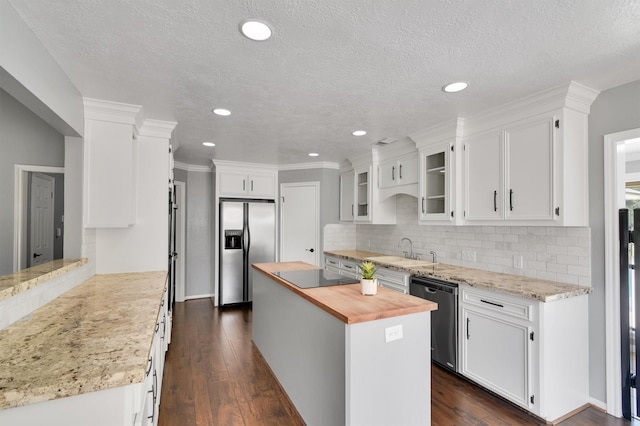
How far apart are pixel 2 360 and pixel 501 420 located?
9.25 feet

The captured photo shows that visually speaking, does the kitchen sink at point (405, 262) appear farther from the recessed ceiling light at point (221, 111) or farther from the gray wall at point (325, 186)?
the recessed ceiling light at point (221, 111)

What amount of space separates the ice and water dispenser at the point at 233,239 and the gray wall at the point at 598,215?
4341 mm

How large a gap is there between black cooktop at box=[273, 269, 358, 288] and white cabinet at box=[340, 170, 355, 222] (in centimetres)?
216

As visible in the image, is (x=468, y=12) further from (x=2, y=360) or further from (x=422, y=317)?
(x=2, y=360)

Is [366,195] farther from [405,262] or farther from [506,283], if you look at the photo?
[506,283]

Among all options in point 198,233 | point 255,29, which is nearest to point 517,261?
point 255,29

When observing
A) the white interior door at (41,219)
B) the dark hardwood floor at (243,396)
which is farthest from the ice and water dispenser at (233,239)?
the white interior door at (41,219)

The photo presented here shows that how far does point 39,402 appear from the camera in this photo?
991 millimetres

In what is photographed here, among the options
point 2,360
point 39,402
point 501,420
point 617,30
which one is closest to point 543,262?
point 501,420

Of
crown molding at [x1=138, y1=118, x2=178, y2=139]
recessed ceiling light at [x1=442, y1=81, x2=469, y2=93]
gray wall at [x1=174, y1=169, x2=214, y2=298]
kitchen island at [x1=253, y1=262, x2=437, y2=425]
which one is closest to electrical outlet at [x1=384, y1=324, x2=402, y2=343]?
kitchen island at [x1=253, y1=262, x2=437, y2=425]

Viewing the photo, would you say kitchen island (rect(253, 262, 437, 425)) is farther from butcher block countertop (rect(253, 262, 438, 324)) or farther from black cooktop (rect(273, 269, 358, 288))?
black cooktop (rect(273, 269, 358, 288))

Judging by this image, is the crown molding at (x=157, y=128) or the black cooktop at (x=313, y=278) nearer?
the black cooktop at (x=313, y=278)

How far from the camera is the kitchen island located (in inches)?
66.4

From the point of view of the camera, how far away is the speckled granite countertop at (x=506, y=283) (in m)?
2.22
